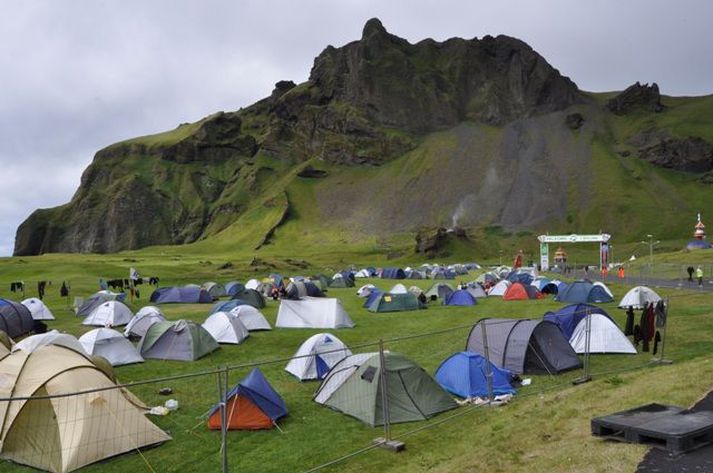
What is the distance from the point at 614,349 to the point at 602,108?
192992 millimetres

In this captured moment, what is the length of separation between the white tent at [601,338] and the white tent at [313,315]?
12.7 meters

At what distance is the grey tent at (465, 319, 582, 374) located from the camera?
1762cm

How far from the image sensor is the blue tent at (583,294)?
121 feet

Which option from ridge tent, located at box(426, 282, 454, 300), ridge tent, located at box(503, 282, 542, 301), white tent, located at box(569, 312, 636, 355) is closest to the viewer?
white tent, located at box(569, 312, 636, 355)

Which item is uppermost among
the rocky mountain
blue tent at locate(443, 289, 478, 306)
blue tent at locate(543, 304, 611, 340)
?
the rocky mountain

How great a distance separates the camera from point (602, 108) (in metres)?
192

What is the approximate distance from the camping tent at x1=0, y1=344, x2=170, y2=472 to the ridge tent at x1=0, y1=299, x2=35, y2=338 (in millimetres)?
15576

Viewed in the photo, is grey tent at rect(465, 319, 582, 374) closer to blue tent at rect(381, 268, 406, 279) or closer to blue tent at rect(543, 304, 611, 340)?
blue tent at rect(543, 304, 611, 340)

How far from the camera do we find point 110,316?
102 feet

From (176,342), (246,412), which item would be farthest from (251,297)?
(246,412)

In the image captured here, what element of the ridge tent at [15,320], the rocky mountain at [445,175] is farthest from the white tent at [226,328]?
the rocky mountain at [445,175]

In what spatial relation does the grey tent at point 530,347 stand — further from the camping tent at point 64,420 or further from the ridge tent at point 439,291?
the ridge tent at point 439,291

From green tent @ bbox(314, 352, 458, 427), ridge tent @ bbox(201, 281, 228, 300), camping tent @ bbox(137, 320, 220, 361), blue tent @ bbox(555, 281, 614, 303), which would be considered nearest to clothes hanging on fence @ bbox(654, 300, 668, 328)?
green tent @ bbox(314, 352, 458, 427)

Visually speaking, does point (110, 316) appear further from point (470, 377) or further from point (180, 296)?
point (470, 377)
